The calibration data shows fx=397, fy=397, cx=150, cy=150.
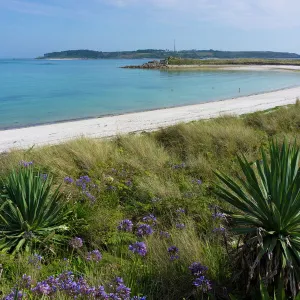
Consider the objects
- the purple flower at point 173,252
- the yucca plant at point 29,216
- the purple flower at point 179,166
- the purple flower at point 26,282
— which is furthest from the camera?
the purple flower at point 179,166

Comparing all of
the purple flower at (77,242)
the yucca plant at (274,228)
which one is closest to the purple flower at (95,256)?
the purple flower at (77,242)

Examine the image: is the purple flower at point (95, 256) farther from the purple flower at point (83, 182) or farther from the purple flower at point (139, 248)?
the purple flower at point (83, 182)

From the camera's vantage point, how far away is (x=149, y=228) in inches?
150

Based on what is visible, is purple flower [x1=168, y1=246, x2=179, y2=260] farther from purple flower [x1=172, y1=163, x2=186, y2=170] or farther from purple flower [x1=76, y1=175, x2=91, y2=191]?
purple flower [x1=172, y1=163, x2=186, y2=170]

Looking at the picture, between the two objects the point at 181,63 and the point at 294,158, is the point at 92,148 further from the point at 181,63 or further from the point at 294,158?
the point at 181,63

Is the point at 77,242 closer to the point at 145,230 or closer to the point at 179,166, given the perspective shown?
the point at 145,230

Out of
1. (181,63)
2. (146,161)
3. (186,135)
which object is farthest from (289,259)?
(181,63)

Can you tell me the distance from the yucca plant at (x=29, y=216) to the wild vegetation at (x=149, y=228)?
0.01m

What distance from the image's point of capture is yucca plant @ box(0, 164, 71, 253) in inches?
156

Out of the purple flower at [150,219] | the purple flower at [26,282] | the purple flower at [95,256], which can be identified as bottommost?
the purple flower at [150,219]

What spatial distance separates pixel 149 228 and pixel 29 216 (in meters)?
1.32

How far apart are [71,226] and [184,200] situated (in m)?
1.53

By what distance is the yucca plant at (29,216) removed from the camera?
395 cm

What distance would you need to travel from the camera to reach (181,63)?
106500 mm
